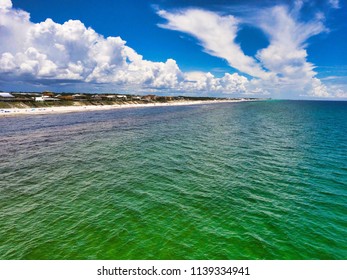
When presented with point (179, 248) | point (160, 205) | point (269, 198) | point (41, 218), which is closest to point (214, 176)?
point (269, 198)

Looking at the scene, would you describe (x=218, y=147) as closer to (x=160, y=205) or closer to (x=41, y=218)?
(x=160, y=205)

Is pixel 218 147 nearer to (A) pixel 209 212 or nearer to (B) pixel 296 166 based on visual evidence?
(B) pixel 296 166

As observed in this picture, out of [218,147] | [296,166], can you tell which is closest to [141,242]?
[296,166]

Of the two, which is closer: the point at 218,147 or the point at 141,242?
the point at 141,242

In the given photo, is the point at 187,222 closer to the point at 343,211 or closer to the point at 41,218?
the point at 41,218

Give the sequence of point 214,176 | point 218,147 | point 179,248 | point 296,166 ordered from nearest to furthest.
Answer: point 179,248 → point 214,176 → point 296,166 → point 218,147

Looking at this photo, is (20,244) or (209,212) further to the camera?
(209,212)
